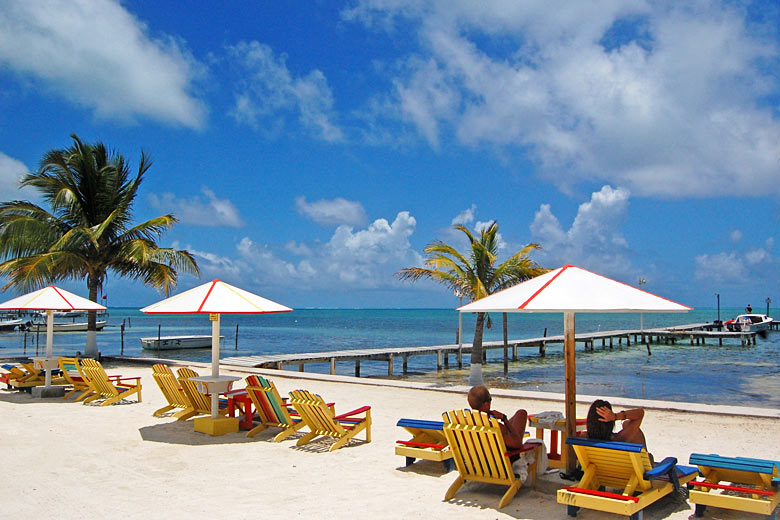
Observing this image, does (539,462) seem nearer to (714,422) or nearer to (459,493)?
(459,493)

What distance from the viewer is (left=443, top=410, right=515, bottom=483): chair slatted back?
17.6ft

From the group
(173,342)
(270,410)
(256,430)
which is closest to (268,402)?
(270,410)

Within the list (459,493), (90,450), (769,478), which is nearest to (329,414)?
(459,493)

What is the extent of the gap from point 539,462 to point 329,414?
2840 millimetres

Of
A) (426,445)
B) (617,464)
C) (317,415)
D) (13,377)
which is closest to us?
(617,464)

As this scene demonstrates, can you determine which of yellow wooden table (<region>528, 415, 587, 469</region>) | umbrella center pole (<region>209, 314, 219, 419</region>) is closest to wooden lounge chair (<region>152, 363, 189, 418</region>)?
umbrella center pole (<region>209, 314, 219, 419</region>)

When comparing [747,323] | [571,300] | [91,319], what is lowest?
[747,323]

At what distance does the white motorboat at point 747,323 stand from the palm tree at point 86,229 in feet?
146

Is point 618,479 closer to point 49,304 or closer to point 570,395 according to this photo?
point 570,395

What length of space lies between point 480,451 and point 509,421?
0.46 meters

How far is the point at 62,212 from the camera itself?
19.4m

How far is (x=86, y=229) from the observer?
18.0 m

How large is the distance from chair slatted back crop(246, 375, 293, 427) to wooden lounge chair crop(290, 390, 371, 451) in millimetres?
375

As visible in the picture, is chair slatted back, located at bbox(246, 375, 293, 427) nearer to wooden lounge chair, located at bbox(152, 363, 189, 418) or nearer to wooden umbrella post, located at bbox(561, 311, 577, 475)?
wooden lounge chair, located at bbox(152, 363, 189, 418)
